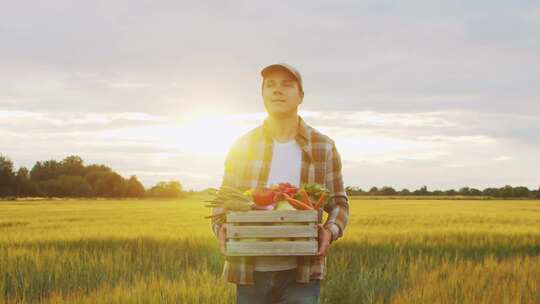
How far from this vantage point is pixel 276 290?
351 cm

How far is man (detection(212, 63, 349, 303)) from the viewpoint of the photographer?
345 cm

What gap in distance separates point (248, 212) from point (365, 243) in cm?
819

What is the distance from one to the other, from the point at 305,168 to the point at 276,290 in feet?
2.50

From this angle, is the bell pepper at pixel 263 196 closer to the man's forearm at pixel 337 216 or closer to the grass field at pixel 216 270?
the man's forearm at pixel 337 216

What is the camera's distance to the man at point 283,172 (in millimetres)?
3453

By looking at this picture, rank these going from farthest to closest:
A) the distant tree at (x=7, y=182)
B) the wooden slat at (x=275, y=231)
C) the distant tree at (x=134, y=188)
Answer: the distant tree at (x=134, y=188), the distant tree at (x=7, y=182), the wooden slat at (x=275, y=231)

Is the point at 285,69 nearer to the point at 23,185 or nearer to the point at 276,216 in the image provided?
the point at 276,216

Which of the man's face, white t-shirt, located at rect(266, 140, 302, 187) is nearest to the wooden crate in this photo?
white t-shirt, located at rect(266, 140, 302, 187)

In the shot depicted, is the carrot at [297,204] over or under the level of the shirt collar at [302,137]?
under

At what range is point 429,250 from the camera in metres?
11.5

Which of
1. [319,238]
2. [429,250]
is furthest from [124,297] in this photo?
[429,250]

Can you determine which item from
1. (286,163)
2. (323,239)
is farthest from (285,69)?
(323,239)

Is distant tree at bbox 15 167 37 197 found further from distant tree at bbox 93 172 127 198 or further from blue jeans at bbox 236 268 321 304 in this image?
blue jeans at bbox 236 268 321 304

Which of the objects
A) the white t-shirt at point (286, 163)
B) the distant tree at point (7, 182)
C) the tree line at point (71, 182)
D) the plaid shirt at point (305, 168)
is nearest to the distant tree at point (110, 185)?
the tree line at point (71, 182)
